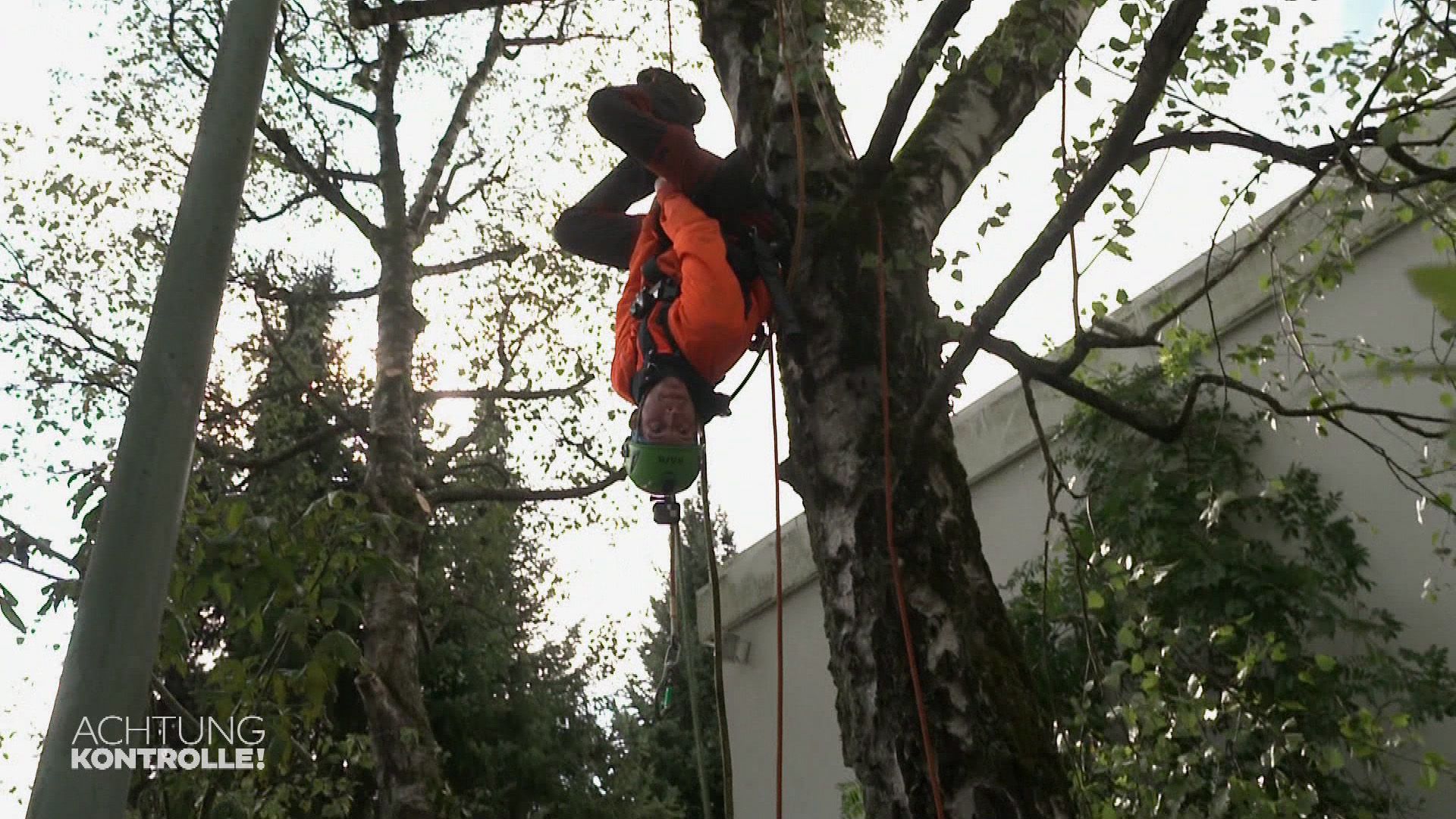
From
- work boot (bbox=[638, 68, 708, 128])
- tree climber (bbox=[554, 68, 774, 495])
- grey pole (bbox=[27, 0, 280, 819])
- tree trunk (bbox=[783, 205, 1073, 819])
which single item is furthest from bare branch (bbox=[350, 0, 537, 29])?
grey pole (bbox=[27, 0, 280, 819])

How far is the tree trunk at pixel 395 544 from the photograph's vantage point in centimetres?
613

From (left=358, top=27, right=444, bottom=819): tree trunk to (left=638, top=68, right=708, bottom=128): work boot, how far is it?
→ 2053 millimetres

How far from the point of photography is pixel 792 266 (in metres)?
2.95

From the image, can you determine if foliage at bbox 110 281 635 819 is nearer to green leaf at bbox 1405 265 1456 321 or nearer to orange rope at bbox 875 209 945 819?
orange rope at bbox 875 209 945 819

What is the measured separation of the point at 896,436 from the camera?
265 centimetres

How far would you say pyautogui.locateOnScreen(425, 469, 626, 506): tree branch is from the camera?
24.7ft

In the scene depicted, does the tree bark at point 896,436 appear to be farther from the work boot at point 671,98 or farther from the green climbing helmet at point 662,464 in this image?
the green climbing helmet at point 662,464

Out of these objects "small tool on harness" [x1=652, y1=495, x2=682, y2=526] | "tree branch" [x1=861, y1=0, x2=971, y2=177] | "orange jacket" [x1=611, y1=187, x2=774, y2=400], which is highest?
"tree branch" [x1=861, y1=0, x2=971, y2=177]

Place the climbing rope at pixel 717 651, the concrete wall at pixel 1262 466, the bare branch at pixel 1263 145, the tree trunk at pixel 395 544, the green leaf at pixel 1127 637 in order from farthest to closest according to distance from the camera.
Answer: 1. the tree trunk at pixel 395 544
2. the concrete wall at pixel 1262 466
3. the green leaf at pixel 1127 637
4. the climbing rope at pixel 717 651
5. the bare branch at pixel 1263 145

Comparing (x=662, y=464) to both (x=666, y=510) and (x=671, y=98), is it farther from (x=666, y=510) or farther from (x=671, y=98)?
(x=671, y=98)

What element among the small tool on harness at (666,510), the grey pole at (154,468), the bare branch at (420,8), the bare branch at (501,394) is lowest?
the grey pole at (154,468)

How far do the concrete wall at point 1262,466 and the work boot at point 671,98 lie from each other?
2.39 m

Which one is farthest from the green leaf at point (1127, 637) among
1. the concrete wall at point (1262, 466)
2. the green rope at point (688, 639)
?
the green rope at point (688, 639)

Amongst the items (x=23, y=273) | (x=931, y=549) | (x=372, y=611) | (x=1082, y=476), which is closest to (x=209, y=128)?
(x=931, y=549)
